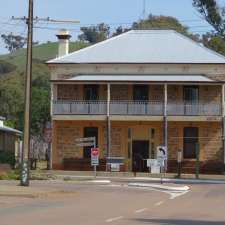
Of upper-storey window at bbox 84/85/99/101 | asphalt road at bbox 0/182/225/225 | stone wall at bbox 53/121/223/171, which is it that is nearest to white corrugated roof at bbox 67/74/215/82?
upper-storey window at bbox 84/85/99/101

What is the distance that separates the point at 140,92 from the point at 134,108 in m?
2.47

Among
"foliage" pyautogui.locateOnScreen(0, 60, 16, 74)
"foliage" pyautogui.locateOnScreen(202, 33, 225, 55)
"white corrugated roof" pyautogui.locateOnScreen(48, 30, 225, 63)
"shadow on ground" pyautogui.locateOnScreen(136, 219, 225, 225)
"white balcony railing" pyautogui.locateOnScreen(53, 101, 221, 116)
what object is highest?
"foliage" pyautogui.locateOnScreen(0, 60, 16, 74)

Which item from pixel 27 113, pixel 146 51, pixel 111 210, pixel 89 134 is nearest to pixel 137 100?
pixel 146 51

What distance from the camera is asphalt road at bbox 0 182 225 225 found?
18.5 metres

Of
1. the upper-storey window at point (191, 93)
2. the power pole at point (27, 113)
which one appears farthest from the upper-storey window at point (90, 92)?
the power pole at point (27, 113)

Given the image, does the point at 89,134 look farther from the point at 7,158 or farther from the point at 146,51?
the point at 146,51

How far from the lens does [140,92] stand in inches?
2372

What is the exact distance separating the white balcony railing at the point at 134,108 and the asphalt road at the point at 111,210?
1070 inches

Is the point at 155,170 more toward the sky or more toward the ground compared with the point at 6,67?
more toward the ground

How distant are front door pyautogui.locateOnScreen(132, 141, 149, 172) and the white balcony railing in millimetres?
2832

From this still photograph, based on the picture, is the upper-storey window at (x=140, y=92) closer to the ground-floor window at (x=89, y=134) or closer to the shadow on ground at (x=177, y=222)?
the ground-floor window at (x=89, y=134)

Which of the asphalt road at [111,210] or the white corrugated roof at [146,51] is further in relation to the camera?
the white corrugated roof at [146,51]

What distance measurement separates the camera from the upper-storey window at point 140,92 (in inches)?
2367

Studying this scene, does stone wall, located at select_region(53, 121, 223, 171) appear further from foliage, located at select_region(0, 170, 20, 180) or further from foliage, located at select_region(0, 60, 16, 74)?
foliage, located at select_region(0, 60, 16, 74)
